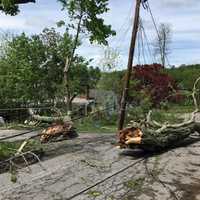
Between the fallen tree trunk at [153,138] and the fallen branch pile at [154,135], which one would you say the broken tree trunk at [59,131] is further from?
the fallen tree trunk at [153,138]

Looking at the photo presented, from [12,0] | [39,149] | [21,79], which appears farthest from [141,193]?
[21,79]

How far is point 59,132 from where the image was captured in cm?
1720

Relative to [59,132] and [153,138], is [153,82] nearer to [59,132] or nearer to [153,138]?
[59,132]

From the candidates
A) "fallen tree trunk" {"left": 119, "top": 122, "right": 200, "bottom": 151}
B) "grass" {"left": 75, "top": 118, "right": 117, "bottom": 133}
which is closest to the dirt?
"fallen tree trunk" {"left": 119, "top": 122, "right": 200, "bottom": 151}

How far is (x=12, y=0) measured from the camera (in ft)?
44.6

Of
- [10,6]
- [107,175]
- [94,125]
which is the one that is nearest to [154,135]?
[107,175]

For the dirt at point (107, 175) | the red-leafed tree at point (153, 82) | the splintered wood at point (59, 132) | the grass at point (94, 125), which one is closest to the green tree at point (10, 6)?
the dirt at point (107, 175)

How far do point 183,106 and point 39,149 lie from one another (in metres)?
19.5

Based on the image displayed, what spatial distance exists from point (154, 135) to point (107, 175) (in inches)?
101

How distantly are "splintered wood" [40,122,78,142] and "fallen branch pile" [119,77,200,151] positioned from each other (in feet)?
10.2

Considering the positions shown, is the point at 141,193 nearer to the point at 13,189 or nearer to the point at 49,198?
the point at 49,198

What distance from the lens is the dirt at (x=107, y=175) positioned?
10664 millimetres

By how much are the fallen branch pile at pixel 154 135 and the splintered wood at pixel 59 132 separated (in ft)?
10.2

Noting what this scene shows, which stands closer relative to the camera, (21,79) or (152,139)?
(152,139)
